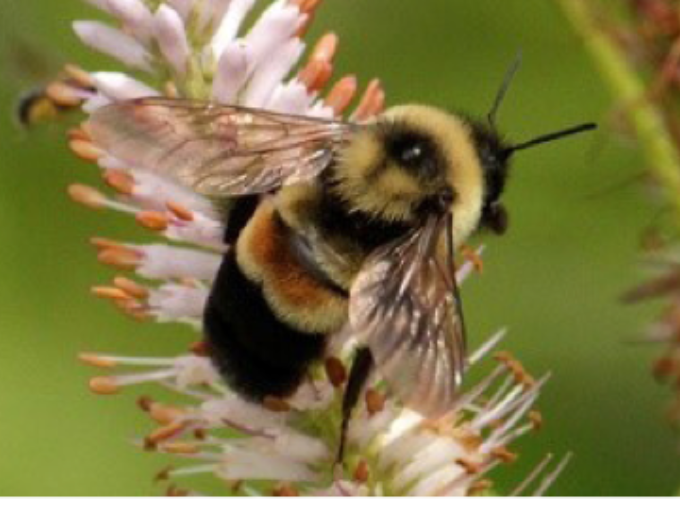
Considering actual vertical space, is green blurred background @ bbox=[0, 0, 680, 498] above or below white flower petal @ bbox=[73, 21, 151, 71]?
below

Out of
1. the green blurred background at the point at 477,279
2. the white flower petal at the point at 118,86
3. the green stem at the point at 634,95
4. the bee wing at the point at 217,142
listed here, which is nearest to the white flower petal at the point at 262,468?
the bee wing at the point at 217,142

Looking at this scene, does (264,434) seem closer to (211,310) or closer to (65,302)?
(211,310)

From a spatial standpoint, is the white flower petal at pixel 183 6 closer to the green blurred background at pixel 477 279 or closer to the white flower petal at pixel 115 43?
the white flower petal at pixel 115 43

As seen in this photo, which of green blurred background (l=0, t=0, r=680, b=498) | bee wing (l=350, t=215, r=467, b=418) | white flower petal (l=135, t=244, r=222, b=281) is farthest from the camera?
green blurred background (l=0, t=0, r=680, b=498)

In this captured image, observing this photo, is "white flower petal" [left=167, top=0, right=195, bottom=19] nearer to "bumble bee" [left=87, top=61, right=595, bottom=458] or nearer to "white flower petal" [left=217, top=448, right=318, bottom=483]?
"bumble bee" [left=87, top=61, right=595, bottom=458]

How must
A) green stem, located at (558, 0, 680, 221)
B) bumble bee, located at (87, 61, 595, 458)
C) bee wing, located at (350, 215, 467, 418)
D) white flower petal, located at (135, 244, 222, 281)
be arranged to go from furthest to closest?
green stem, located at (558, 0, 680, 221) → white flower petal, located at (135, 244, 222, 281) → bumble bee, located at (87, 61, 595, 458) → bee wing, located at (350, 215, 467, 418)

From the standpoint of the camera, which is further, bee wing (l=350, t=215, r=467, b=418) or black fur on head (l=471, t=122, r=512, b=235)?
black fur on head (l=471, t=122, r=512, b=235)

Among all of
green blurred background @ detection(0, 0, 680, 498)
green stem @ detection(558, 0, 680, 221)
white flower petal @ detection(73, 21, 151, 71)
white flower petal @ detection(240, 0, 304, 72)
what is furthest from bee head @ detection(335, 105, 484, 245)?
green blurred background @ detection(0, 0, 680, 498)
